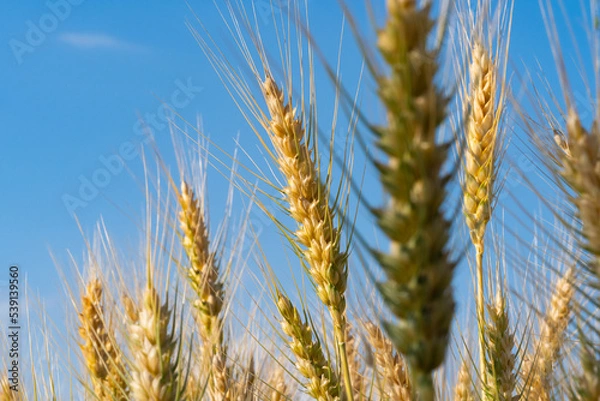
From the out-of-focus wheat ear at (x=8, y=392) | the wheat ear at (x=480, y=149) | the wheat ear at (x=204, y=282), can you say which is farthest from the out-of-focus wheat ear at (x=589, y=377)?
the out-of-focus wheat ear at (x=8, y=392)

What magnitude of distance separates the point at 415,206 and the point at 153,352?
135 cm

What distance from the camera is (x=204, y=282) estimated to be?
3221mm

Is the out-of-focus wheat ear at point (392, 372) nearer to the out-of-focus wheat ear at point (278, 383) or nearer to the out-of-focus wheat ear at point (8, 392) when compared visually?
the out-of-focus wheat ear at point (278, 383)

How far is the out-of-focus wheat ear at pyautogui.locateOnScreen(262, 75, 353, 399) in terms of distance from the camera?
9.68ft

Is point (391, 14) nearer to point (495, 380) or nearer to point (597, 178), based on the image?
point (597, 178)

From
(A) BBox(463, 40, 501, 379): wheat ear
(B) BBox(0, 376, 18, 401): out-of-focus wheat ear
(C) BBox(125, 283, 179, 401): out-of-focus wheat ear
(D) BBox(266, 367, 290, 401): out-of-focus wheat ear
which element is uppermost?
(A) BBox(463, 40, 501, 379): wheat ear

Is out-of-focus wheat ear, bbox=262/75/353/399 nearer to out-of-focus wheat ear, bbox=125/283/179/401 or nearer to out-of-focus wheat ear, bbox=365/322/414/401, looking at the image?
out-of-focus wheat ear, bbox=365/322/414/401

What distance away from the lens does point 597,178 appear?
178cm

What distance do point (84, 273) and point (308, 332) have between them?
58.0 inches

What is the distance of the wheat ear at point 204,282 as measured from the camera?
3.31 meters

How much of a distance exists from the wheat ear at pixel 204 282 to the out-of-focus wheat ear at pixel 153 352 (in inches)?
28.6

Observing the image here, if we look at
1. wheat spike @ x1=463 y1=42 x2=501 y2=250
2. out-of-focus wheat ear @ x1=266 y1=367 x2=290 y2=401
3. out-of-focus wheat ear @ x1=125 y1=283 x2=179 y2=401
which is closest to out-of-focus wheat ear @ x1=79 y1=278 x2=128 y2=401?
out-of-focus wheat ear @ x1=266 y1=367 x2=290 y2=401

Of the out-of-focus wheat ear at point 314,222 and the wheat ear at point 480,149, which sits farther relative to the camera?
the wheat ear at point 480,149

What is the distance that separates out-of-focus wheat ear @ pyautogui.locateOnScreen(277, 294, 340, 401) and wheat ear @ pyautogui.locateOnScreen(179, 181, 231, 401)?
1.02 feet
